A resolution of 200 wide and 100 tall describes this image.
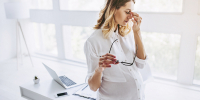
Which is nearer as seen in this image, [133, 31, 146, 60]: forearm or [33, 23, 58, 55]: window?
[133, 31, 146, 60]: forearm

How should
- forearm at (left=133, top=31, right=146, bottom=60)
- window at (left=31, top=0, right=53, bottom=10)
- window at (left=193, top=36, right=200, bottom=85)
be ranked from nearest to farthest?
forearm at (left=133, top=31, right=146, bottom=60) → window at (left=193, top=36, right=200, bottom=85) → window at (left=31, top=0, right=53, bottom=10)

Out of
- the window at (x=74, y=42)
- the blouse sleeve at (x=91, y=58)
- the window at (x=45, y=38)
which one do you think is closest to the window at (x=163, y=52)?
the window at (x=74, y=42)

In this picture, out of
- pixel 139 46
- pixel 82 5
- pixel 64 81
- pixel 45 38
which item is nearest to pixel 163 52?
pixel 139 46

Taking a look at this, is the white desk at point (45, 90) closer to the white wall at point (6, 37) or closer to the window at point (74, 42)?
the window at point (74, 42)

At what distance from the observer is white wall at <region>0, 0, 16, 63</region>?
156 inches

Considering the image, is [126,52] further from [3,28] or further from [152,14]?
[3,28]

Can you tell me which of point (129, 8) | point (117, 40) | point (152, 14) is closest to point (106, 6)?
point (129, 8)

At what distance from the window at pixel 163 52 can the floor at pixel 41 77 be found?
261mm

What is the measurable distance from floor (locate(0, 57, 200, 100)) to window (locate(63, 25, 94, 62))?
28 centimetres

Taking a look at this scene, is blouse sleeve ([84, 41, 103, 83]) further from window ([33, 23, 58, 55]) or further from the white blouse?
window ([33, 23, 58, 55])

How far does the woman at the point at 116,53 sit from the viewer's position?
1.38 m

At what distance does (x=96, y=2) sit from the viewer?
328 cm

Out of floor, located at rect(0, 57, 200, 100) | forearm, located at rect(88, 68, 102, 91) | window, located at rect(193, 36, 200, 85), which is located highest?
forearm, located at rect(88, 68, 102, 91)

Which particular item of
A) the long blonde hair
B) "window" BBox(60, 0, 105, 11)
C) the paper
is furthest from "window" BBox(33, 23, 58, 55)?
the long blonde hair
